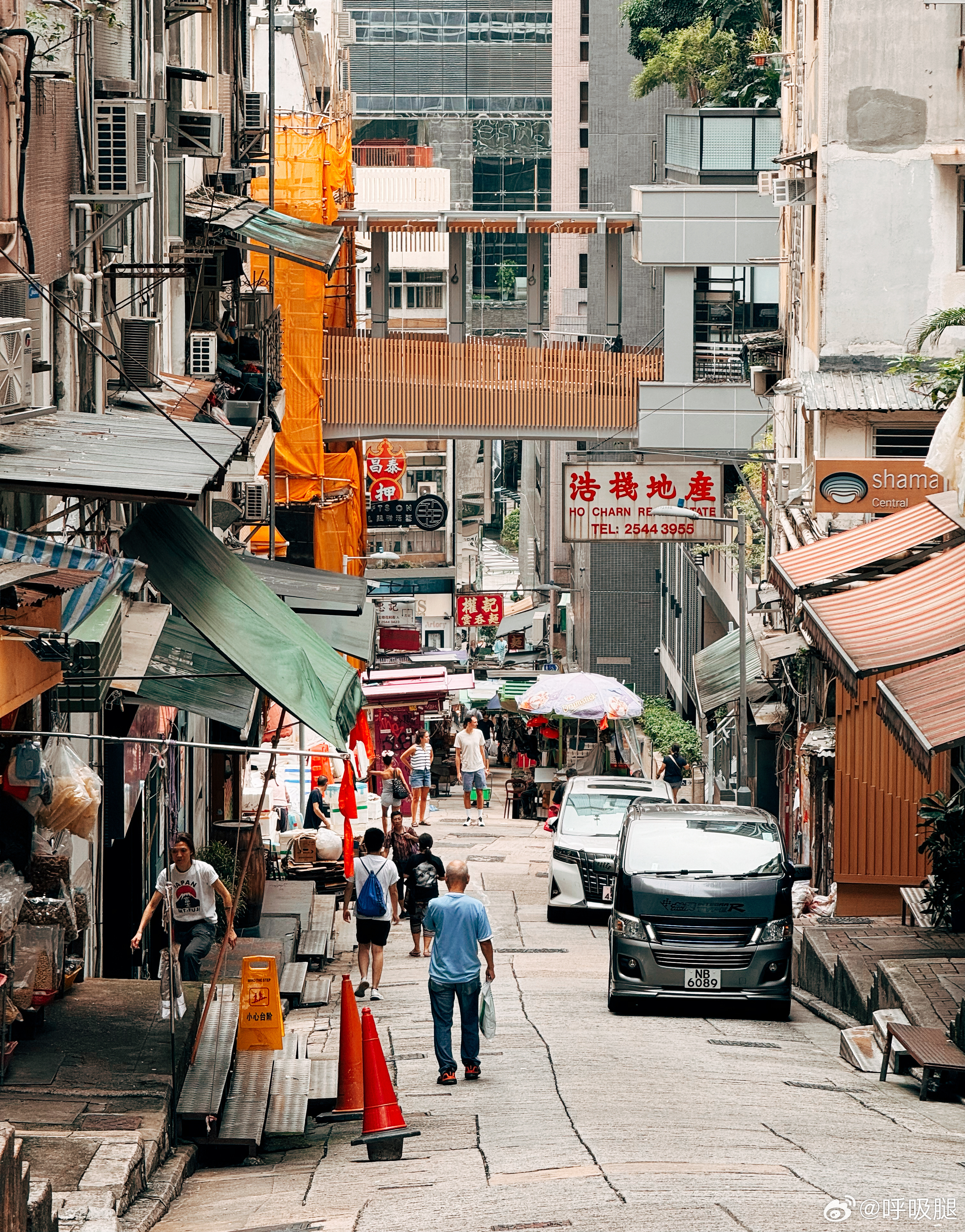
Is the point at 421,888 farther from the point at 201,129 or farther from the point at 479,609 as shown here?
the point at 479,609

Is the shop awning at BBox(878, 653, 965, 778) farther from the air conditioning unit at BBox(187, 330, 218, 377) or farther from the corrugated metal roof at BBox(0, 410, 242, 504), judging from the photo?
the air conditioning unit at BBox(187, 330, 218, 377)

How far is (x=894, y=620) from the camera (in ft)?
50.2

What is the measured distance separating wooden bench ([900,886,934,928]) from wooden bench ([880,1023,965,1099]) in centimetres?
524

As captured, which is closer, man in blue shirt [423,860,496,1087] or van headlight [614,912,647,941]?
man in blue shirt [423,860,496,1087]

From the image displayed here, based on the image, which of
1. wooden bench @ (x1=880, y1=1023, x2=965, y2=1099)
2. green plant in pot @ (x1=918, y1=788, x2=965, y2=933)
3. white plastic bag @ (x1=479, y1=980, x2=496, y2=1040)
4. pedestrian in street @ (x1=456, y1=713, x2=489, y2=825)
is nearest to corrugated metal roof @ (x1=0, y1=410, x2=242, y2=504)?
white plastic bag @ (x1=479, y1=980, x2=496, y2=1040)

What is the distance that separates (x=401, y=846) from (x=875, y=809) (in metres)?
5.59

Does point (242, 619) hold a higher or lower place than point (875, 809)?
higher

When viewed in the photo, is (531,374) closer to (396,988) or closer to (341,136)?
(341,136)

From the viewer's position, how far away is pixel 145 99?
550 inches

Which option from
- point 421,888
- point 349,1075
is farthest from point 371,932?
point 349,1075

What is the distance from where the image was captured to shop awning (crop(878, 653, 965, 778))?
11805 mm

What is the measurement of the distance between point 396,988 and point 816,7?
1733 centimetres

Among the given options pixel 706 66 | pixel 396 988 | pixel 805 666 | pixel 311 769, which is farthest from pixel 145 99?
pixel 706 66

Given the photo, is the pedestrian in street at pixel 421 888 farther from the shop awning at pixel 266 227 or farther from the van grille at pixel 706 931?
the shop awning at pixel 266 227
